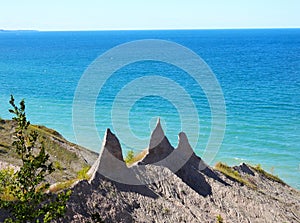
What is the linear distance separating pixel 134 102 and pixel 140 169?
71.9 metres

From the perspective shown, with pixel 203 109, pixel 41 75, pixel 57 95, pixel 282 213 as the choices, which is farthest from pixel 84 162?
pixel 41 75

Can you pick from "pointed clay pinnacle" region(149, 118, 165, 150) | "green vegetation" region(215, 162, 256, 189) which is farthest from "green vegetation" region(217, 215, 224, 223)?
"green vegetation" region(215, 162, 256, 189)

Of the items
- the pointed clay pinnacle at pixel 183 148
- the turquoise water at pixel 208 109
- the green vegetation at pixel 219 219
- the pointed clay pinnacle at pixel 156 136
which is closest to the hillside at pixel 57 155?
the turquoise water at pixel 208 109

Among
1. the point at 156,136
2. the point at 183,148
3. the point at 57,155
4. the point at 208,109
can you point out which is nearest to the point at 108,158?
the point at 156,136

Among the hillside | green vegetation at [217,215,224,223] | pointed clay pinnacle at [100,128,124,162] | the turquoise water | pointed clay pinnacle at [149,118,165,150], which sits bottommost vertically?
green vegetation at [217,215,224,223]

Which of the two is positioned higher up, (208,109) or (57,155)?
(208,109)

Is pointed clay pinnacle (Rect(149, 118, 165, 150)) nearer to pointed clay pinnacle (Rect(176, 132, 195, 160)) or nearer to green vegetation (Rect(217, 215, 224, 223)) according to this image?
pointed clay pinnacle (Rect(176, 132, 195, 160))

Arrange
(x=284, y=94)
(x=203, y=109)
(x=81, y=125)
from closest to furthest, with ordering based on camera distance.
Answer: (x=81, y=125) < (x=203, y=109) < (x=284, y=94)

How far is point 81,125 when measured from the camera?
88.9 meters

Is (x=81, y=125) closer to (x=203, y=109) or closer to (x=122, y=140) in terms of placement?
(x=122, y=140)

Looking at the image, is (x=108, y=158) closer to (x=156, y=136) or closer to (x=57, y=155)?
(x=156, y=136)

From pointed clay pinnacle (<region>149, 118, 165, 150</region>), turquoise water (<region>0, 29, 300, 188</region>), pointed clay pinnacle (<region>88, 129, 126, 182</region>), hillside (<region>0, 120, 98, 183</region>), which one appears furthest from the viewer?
turquoise water (<region>0, 29, 300, 188</region>)

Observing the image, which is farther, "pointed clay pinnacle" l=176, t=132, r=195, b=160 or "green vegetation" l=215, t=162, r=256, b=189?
"green vegetation" l=215, t=162, r=256, b=189

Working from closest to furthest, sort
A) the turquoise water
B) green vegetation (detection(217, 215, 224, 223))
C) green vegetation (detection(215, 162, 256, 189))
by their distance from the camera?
1. green vegetation (detection(217, 215, 224, 223))
2. green vegetation (detection(215, 162, 256, 189))
3. the turquoise water
